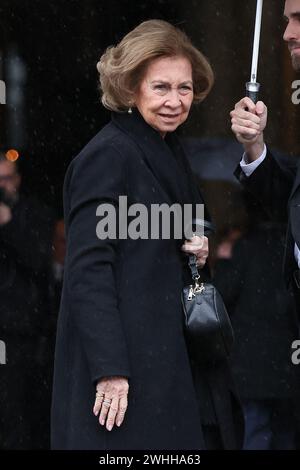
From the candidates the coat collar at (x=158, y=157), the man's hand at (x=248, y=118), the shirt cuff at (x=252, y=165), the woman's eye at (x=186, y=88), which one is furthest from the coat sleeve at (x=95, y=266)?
the shirt cuff at (x=252, y=165)

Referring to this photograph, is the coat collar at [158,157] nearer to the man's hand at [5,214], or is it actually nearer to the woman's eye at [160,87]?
the woman's eye at [160,87]

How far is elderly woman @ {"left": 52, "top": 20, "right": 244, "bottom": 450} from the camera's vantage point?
4707 millimetres

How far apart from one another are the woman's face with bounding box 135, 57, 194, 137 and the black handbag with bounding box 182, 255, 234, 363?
0.54 metres

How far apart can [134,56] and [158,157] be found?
15.1 inches

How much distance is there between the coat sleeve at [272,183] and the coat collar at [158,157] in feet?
1.27

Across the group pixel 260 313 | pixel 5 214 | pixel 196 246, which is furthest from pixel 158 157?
pixel 260 313

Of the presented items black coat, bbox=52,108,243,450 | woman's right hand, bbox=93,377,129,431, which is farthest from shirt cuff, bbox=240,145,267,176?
woman's right hand, bbox=93,377,129,431

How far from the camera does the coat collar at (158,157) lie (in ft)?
16.2

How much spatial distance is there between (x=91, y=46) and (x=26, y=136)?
2.57 ft

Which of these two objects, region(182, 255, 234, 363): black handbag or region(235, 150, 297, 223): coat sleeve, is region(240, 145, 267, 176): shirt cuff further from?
region(182, 255, 234, 363): black handbag

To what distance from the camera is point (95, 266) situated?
185 inches

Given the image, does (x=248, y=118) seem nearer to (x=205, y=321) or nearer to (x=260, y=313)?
(x=205, y=321)
